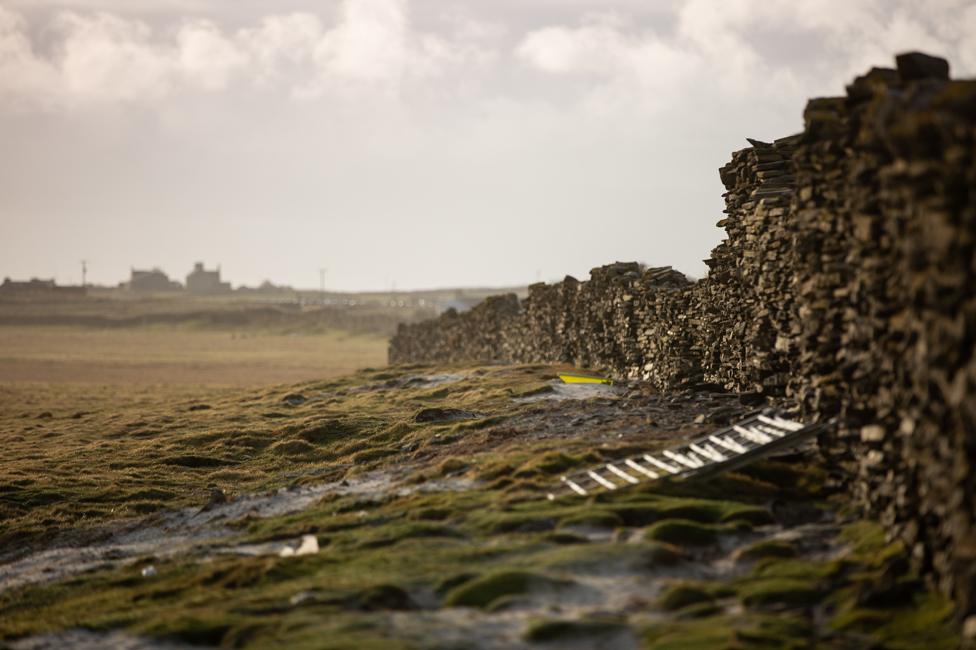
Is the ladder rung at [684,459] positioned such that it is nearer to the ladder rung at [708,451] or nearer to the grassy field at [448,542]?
the ladder rung at [708,451]

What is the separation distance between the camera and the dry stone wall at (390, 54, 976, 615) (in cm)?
1213

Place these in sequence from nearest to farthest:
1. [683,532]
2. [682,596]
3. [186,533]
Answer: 1. [682,596]
2. [683,532]
3. [186,533]

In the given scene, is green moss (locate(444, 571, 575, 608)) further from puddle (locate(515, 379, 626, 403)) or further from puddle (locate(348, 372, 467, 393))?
puddle (locate(348, 372, 467, 393))

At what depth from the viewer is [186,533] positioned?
22.6m

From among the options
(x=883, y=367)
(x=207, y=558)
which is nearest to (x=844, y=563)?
(x=883, y=367)

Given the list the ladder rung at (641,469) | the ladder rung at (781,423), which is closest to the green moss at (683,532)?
the ladder rung at (641,469)

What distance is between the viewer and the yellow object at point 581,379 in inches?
1474

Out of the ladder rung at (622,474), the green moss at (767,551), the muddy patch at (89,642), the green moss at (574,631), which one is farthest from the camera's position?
the ladder rung at (622,474)

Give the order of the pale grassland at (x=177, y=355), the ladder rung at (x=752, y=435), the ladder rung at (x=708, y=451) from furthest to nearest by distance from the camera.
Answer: the pale grassland at (x=177, y=355)
the ladder rung at (x=752, y=435)
the ladder rung at (x=708, y=451)

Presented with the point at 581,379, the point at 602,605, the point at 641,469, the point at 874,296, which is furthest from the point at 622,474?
the point at 581,379

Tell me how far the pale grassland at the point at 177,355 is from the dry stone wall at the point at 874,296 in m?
54.7

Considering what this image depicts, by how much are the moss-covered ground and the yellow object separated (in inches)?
262

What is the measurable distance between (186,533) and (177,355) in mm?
106948

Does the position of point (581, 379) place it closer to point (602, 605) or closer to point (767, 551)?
point (767, 551)
